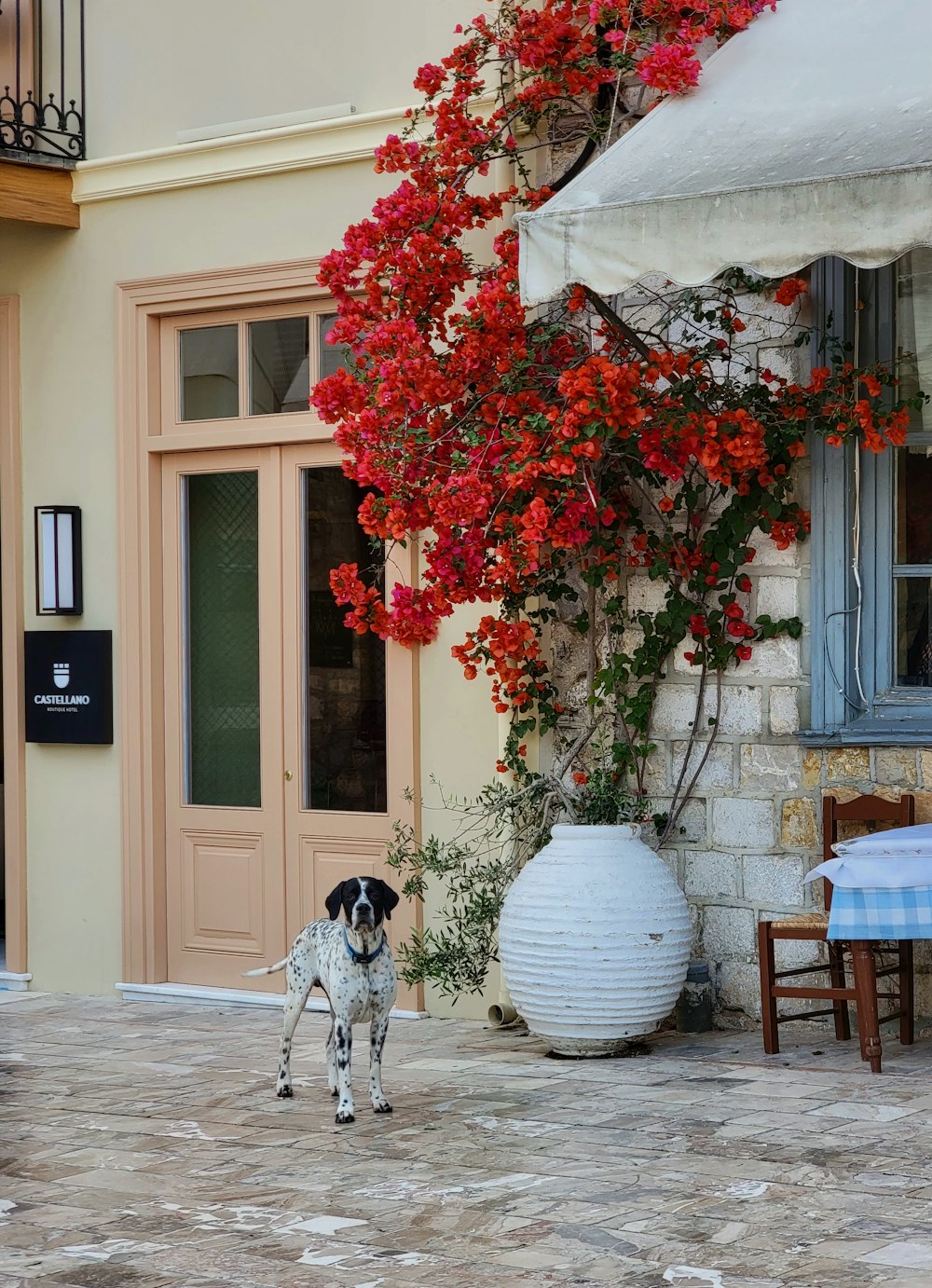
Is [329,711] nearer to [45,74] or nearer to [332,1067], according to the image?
[332,1067]

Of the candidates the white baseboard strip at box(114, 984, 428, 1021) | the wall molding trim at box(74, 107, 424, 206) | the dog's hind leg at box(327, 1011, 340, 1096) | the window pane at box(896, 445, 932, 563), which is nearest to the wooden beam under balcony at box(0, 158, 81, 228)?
the wall molding trim at box(74, 107, 424, 206)

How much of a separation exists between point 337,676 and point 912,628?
2.68 metres

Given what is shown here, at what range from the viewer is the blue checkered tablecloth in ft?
21.1

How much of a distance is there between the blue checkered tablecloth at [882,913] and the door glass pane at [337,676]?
8.42 feet

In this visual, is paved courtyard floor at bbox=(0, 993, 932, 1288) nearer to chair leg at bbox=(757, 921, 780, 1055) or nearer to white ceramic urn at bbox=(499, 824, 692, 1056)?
chair leg at bbox=(757, 921, 780, 1055)

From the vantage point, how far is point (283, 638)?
28.8ft

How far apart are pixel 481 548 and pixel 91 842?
305 centimetres

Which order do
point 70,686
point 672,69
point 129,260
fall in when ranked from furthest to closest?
point 70,686 < point 129,260 < point 672,69

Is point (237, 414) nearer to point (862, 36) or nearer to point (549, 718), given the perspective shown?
point (549, 718)

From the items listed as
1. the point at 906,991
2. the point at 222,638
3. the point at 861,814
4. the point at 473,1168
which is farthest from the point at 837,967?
the point at 222,638

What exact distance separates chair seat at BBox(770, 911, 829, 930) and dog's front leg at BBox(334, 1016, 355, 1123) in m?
1.70

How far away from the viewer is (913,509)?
7.45 metres

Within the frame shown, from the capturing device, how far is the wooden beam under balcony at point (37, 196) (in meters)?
9.04

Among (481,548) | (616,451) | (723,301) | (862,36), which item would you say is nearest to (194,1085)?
(481,548)
